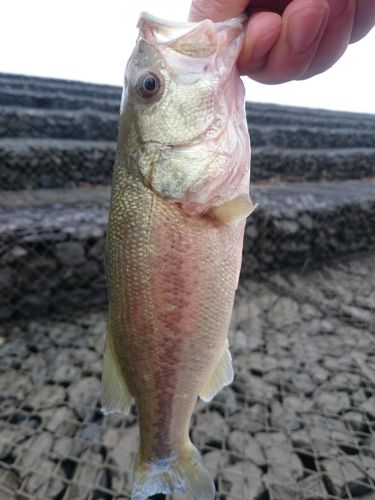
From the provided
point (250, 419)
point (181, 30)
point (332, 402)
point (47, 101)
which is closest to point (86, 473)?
point (250, 419)

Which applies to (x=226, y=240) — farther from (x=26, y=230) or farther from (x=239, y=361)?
(x=26, y=230)

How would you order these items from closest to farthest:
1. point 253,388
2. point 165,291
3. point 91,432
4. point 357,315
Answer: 1. point 165,291
2. point 91,432
3. point 253,388
4. point 357,315

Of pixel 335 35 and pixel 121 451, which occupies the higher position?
pixel 335 35

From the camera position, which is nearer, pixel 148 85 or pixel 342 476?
pixel 148 85

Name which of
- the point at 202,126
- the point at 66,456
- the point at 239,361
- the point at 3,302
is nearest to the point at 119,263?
the point at 202,126

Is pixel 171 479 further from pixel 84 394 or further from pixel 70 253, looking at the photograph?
pixel 70 253

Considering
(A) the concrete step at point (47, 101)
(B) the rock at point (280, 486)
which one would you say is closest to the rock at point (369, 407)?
(B) the rock at point (280, 486)

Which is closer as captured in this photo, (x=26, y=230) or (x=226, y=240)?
(x=226, y=240)
